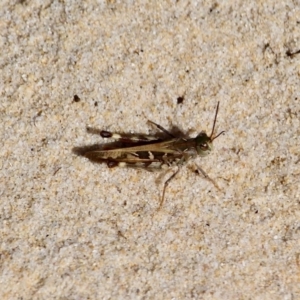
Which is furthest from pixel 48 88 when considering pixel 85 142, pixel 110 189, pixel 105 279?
pixel 105 279

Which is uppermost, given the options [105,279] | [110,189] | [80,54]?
[80,54]

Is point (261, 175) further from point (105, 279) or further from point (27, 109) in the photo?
point (27, 109)

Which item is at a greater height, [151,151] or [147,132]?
[147,132]
